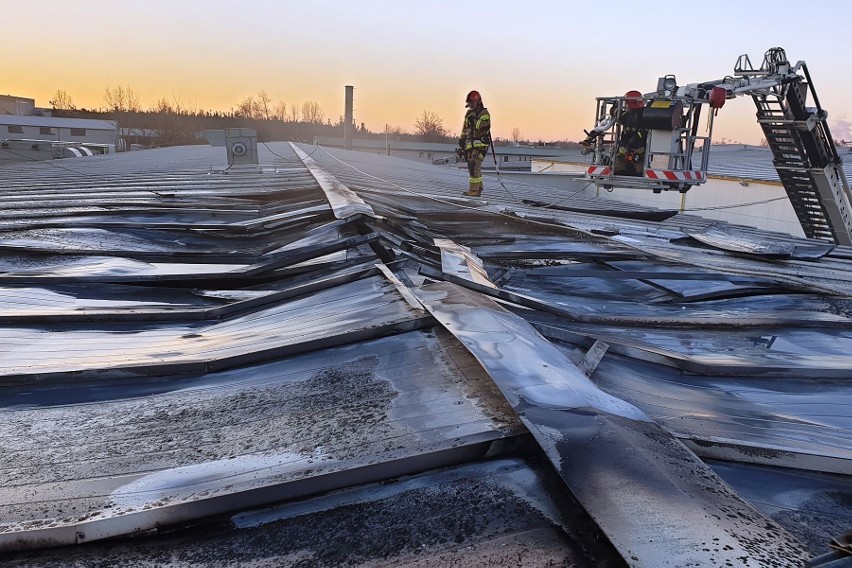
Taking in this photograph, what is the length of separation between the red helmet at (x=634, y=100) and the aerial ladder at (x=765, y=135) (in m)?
0.07

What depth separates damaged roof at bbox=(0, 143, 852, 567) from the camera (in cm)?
125

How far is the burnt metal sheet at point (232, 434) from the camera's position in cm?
136

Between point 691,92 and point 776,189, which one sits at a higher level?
point 691,92

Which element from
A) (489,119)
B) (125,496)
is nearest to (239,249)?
(125,496)

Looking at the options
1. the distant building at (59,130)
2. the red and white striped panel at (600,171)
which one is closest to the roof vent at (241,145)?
the red and white striped panel at (600,171)

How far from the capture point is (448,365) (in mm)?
1959

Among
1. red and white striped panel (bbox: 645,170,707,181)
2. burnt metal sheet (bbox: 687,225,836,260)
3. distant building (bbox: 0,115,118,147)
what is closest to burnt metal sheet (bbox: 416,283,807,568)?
burnt metal sheet (bbox: 687,225,836,260)

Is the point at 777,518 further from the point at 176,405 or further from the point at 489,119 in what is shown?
the point at 489,119

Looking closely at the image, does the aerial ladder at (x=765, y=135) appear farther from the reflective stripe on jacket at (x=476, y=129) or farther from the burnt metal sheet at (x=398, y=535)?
the burnt metal sheet at (x=398, y=535)

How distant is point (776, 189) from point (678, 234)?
11.3 m

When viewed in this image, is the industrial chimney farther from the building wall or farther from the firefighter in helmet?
the firefighter in helmet

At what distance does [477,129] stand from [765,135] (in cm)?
498

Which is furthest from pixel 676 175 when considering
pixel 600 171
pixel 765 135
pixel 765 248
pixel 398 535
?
pixel 398 535

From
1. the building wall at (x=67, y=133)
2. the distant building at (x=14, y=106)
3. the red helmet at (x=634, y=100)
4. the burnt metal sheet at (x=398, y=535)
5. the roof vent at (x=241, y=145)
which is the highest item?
the distant building at (x=14, y=106)
